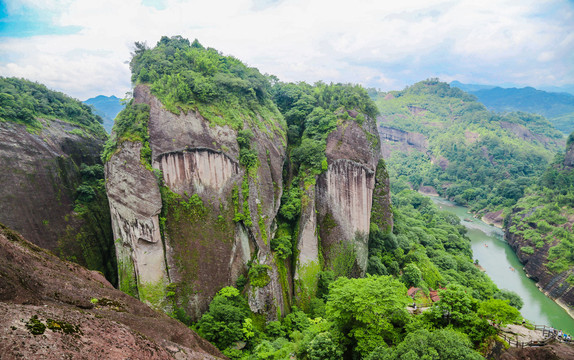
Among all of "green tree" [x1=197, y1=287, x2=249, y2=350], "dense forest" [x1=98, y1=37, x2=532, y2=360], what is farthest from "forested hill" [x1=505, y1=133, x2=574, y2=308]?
"green tree" [x1=197, y1=287, x2=249, y2=350]

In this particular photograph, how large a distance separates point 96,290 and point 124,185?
11.3 metres

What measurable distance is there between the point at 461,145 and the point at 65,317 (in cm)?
9859

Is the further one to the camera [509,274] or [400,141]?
[400,141]

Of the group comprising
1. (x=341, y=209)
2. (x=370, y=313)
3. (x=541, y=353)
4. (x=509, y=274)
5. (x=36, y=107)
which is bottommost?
(x=509, y=274)

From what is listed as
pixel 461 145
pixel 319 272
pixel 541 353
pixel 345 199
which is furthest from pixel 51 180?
pixel 461 145

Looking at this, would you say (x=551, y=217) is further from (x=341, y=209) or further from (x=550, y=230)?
(x=341, y=209)

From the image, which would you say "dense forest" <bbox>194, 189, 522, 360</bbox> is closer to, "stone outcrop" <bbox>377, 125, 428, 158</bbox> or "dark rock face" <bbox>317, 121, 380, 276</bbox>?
"dark rock face" <bbox>317, 121, 380, 276</bbox>

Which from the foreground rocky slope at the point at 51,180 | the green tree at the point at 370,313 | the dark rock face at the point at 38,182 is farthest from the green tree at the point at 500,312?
the dark rock face at the point at 38,182

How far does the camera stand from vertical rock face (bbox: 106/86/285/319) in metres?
18.0

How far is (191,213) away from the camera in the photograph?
19219 millimetres

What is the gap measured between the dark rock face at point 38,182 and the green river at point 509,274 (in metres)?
41.8


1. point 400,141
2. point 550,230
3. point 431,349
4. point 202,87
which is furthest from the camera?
point 400,141

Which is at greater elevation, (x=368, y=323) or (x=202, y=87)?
(x=202, y=87)

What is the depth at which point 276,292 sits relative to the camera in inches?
763
